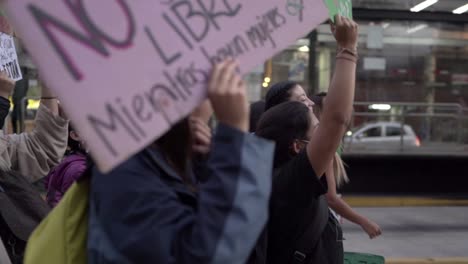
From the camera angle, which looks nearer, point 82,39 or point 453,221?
point 82,39

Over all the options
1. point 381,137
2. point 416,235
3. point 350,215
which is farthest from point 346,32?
point 381,137

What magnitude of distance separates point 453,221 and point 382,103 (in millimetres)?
3471

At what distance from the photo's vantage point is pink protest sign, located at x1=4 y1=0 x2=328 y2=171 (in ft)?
3.56

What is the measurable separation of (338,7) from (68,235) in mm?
1037

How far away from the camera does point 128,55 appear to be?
1.17 m

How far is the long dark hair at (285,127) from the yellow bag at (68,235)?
0.94m

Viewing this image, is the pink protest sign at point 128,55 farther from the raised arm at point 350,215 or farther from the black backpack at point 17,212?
the raised arm at point 350,215

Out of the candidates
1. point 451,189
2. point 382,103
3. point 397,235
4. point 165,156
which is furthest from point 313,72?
point 165,156

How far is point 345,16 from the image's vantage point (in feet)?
6.27

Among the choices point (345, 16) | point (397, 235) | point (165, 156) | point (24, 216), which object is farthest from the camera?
point (397, 235)

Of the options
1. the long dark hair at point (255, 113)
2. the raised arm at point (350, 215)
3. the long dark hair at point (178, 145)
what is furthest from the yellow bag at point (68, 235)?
the raised arm at point (350, 215)

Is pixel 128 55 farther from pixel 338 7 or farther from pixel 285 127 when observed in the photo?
pixel 285 127

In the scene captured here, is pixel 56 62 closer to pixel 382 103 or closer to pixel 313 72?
pixel 313 72

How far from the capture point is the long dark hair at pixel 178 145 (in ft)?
4.48
